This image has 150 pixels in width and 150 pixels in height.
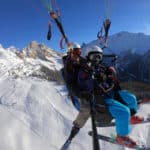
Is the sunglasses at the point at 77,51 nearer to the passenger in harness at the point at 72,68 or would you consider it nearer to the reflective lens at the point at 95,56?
the passenger in harness at the point at 72,68

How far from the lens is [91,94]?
194 inches

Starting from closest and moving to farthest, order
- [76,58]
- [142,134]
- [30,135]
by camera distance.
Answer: [76,58] → [30,135] → [142,134]

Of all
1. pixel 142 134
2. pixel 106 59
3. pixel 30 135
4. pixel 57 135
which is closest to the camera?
pixel 106 59

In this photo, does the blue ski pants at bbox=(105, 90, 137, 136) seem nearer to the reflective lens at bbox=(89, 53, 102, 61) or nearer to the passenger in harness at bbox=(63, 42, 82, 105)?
the passenger in harness at bbox=(63, 42, 82, 105)

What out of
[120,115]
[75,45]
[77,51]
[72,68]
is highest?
[75,45]

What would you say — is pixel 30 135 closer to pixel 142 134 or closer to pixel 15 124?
pixel 15 124

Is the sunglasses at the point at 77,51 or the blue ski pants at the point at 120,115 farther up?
the sunglasses at the point at 77,51

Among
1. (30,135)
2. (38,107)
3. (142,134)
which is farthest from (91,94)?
(38,107)

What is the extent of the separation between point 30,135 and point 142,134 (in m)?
3.44

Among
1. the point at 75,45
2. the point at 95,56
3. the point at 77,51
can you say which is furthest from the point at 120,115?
the point at 75,45

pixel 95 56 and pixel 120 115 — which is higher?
pixel 95 56

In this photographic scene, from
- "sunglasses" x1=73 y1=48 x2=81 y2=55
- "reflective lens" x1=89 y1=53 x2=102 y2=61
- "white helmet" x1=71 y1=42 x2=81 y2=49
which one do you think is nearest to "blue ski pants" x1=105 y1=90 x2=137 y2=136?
"reflective lens" x1=89 y1=53 x2=102 y2=61

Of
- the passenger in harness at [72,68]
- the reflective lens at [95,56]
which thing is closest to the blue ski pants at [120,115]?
the passenger in harness at [72,68]

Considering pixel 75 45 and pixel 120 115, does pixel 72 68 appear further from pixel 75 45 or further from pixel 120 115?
pixel 120 115
